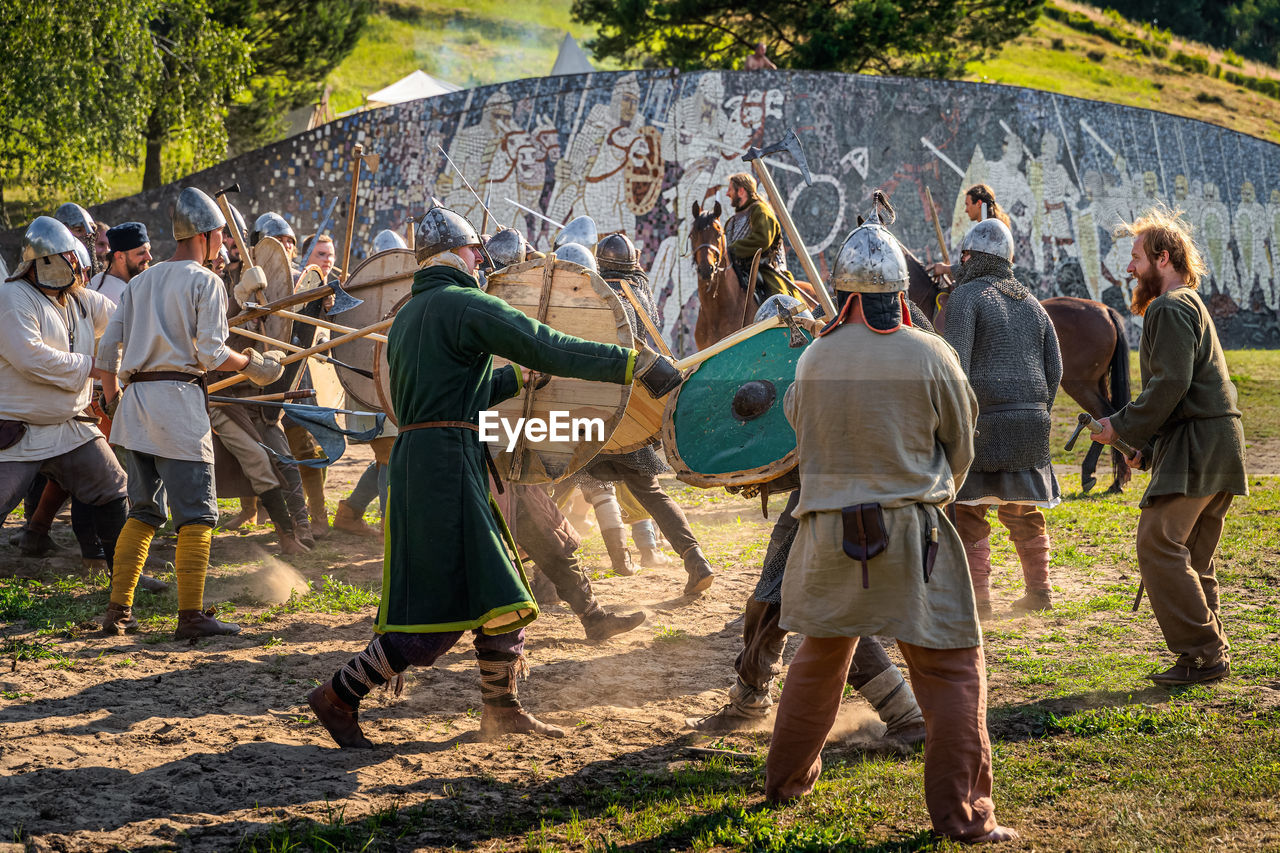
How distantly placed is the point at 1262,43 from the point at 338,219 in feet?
138

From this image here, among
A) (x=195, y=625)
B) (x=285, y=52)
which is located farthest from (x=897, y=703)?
(x=285, y=52)

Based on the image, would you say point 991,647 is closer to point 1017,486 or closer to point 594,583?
point 1017,486

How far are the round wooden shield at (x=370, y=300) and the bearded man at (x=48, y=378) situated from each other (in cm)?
134

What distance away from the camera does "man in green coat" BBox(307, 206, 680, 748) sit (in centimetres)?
385

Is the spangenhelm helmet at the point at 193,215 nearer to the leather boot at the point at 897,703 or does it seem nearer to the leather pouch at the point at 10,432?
the leather pouch at the point at 10,432

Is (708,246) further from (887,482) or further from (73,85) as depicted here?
(73,85)

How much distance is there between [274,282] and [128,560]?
2507 millimetres

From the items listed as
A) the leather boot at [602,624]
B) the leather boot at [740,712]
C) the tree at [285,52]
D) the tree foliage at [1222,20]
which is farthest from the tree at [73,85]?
the tree foliage at [1222,20]

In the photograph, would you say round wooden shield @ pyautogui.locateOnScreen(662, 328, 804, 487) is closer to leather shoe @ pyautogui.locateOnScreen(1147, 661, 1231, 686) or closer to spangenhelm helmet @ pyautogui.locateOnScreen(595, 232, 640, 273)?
leather shoe @ pyautogui.locateOnScreen(1147, 661, 1231, 686)

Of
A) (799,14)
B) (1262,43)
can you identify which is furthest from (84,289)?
(1262,43)

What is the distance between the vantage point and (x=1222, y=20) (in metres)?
45.2

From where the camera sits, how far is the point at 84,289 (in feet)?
20.0

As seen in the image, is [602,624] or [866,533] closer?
[866,533]

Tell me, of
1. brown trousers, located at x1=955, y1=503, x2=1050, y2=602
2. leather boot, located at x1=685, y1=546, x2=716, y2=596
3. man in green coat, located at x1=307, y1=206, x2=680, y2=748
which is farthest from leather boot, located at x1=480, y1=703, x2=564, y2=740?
brown trousers, located at x1=955, y1=503, x2=1050, y2=602
